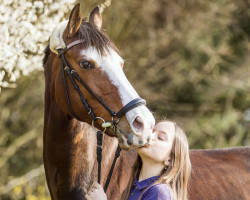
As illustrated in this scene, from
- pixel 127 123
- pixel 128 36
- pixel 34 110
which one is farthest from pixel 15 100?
pixel 127 123

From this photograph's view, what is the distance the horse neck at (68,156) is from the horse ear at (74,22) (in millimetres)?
437

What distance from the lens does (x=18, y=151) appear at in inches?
350

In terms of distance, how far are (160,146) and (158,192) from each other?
31cm

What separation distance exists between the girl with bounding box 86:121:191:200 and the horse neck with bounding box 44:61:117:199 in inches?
23.4

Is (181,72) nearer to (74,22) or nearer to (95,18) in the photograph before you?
(95,18)

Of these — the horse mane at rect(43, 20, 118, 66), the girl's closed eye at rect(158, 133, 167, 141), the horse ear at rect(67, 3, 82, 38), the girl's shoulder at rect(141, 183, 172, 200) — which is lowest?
the girl's shoulder at rect(141, 183, 172, 200)

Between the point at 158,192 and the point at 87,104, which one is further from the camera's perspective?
the point at 87,104

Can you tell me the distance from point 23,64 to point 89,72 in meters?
1.70

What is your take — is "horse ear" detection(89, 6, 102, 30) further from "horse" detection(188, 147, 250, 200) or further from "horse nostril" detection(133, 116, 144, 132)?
"horse" detection(188, 147, 250, 200)

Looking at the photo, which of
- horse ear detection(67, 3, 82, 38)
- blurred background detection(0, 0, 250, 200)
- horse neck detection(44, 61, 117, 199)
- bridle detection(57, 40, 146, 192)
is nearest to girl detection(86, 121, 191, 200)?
bridle detection(57, 40, 146, 192)

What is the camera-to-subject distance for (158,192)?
7.61 ft

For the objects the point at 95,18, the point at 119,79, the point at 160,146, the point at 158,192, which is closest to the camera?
the point at 158,192

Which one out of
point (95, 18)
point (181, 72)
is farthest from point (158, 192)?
point (181, 72)

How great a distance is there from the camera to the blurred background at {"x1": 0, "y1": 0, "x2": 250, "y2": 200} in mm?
8430
